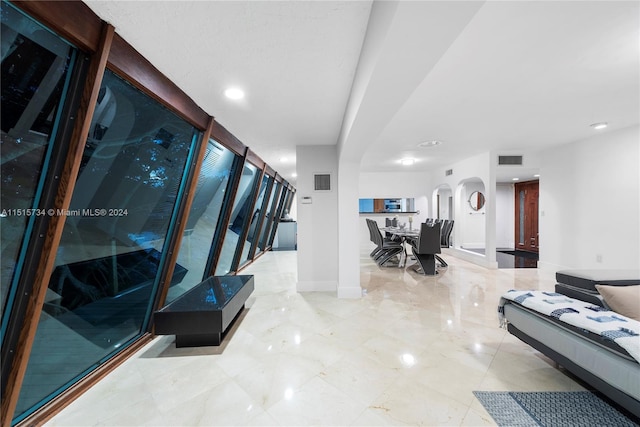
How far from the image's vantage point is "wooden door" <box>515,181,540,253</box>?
318 inches

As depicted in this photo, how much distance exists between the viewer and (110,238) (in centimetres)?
233

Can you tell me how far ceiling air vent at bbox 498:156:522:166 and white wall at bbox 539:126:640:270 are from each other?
1.78 ft

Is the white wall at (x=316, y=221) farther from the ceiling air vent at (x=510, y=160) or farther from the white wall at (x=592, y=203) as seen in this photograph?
the white wall at (x=592, y=203)

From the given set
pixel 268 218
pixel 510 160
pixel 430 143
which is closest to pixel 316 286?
pixel 430 143

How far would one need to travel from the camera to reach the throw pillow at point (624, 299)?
5.97 feet

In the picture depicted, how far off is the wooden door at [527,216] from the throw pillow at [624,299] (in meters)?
7.70

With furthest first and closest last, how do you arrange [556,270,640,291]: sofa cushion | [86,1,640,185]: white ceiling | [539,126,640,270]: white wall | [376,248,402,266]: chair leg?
[376,248,402,266]: chair leg
[539,126,640,270]: white wall
[556,270,640,291]: sofa cushion
[86,1,640,185]: white ceiling

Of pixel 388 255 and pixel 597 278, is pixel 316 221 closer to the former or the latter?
pixel 388 255

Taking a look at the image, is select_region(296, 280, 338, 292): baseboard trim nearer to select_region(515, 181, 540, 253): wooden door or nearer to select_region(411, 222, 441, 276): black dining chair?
select_region(411, 222, 441, 276): black dining chair

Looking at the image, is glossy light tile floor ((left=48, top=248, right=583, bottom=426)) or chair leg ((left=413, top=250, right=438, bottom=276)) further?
chair leg ((left=413, top=250, right=438, bottom=276))

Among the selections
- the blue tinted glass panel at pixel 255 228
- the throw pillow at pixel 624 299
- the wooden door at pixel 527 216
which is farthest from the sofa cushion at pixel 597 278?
the wooden door at pixel 527 216

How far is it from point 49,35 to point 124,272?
Result: 7.05 ft

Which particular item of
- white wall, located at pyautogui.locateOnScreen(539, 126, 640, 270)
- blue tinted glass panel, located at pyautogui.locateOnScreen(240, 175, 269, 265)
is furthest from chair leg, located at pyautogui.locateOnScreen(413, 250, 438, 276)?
blue tinted glass panel, located at pyautogui.locateOnScreen(240, 175, 269, 265)

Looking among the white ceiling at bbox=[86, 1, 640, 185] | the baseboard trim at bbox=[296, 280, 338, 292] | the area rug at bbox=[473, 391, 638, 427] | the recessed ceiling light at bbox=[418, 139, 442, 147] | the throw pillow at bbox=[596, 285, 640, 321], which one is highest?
the recessed ceiling light at bbox=[418, 139, 442, 147]
